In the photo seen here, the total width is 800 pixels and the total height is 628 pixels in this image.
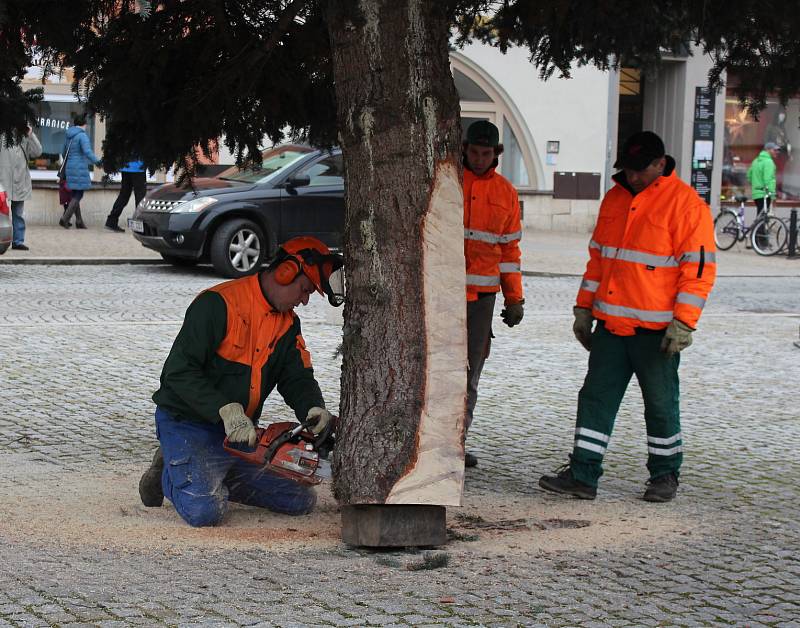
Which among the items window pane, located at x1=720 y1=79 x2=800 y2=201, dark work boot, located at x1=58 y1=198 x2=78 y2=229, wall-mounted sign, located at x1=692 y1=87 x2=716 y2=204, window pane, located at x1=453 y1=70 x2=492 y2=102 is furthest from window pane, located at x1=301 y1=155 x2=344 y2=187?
window pane, located at x1=720 y1=79 x2=800 y2=201

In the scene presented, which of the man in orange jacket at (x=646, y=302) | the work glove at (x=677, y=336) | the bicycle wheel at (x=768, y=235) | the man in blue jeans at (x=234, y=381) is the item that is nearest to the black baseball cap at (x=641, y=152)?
the man in orange jacket at (x=646, y=302)

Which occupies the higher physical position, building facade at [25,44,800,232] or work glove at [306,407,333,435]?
building facade at [25,44,800,232]

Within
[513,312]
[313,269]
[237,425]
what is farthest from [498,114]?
[237,425]

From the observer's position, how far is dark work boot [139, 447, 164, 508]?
5750 millimetres

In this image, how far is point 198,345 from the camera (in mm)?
5312

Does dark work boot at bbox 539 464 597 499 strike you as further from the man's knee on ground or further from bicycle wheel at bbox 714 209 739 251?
bicycle wheel at bbox 714 209 739 251

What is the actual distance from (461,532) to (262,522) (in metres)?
0.90

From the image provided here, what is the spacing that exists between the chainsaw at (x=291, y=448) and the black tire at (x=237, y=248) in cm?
1028

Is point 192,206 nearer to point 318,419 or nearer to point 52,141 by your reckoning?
point 52,141

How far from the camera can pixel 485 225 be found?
6.87m

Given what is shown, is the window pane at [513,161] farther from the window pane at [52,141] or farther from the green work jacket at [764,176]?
the window pane at [52,141]

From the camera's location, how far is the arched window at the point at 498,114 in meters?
25.2

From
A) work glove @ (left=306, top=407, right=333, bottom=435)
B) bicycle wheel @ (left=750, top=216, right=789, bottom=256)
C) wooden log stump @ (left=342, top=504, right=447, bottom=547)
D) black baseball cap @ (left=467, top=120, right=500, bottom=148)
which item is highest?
black baseball cap @ (left=467, top=120, right=500, bottom=148)

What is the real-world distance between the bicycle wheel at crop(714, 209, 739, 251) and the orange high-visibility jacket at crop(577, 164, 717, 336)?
714 inches
